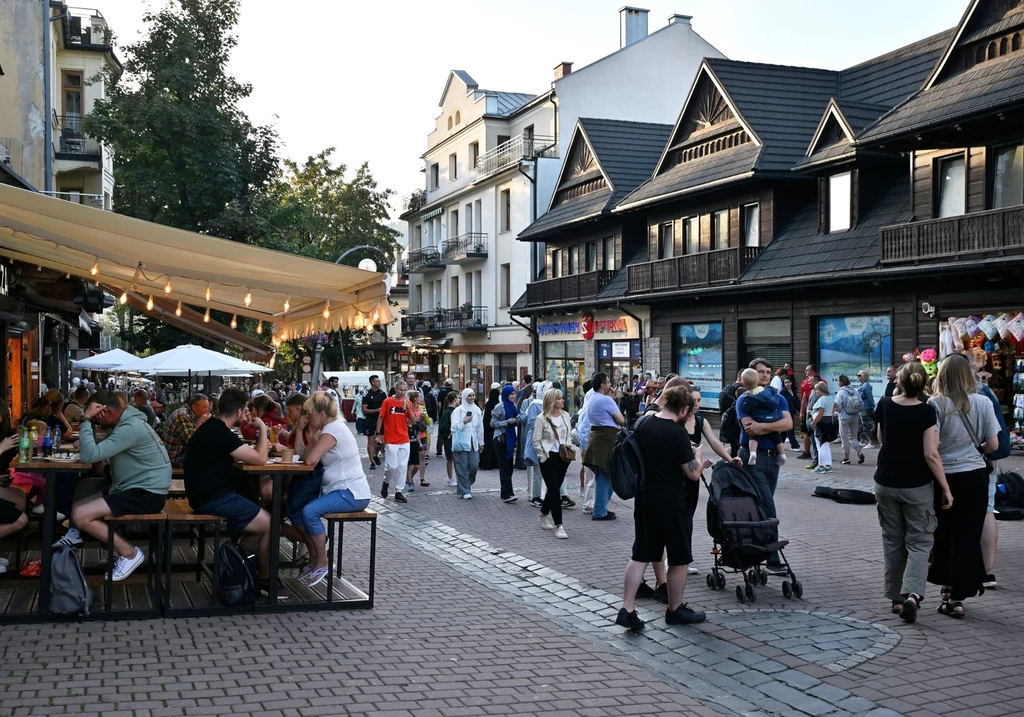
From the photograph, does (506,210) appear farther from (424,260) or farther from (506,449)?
(506,449)

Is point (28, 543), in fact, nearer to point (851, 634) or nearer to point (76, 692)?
point (76, 692)

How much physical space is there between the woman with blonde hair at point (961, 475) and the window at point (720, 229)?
70.3 feet

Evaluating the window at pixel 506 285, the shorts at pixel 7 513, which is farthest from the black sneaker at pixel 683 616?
the window at pixel 506 285

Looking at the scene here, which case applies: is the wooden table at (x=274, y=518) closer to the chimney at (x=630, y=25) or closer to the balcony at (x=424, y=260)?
the chimney at (x=630, y=25)

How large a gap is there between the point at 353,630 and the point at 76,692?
2.12 meters

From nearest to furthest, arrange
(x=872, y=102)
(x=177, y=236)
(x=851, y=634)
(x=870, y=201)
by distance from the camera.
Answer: (x=851, y=634) < (x=177, y=236) < (x=870, y=201) < (x=872, y=102)

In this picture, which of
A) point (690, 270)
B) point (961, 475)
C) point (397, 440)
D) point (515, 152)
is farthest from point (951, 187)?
point (515, 152)

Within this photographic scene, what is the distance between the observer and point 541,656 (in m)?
6.61

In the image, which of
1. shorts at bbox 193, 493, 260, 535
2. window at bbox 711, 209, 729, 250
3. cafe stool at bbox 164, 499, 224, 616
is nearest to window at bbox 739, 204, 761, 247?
window at bbox 711, 209, 729, 250

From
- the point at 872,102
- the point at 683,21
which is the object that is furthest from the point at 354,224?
the point at 872,102

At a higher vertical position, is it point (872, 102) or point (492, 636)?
point (872, 102)

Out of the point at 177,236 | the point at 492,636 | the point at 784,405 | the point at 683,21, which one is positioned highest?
the point at 683,21

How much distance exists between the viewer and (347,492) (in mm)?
8320

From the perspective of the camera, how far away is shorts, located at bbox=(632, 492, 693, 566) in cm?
714
